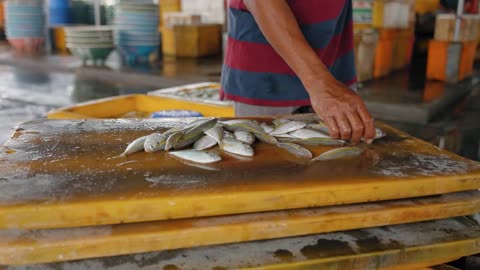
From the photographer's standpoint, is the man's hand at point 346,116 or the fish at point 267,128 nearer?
the man's hand at point 346,116

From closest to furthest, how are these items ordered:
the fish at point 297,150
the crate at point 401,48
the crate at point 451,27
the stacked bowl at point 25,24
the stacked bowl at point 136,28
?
1. the fish at point 297,150
2. the crate at point 451,27
3. the crate at point 401,48
4. the stacked bowl at point 136,28
5. the stacked bowl at point 25,24

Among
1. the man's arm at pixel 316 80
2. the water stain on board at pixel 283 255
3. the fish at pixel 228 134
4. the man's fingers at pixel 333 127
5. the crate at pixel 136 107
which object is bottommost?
the crate at pixel 136 107

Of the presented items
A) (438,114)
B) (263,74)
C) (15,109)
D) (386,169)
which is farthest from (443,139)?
(15,109)

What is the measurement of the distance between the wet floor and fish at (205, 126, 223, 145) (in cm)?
440

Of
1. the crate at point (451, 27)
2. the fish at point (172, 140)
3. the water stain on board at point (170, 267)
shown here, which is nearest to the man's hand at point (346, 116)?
the fish at point (172, 140)

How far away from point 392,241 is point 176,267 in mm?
646

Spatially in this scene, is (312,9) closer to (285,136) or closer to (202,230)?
(285,136)

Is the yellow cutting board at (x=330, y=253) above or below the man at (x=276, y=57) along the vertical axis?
below

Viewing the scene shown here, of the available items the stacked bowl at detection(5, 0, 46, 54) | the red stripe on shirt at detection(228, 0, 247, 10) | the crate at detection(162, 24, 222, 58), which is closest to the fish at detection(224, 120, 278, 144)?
the red stripe on shirt at detection(228, 0, 247, 10)

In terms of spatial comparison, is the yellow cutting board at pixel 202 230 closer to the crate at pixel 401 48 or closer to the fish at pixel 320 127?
the fish at pixel 320 127

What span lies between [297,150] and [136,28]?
31.7 ft

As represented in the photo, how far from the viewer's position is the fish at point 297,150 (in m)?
1.71

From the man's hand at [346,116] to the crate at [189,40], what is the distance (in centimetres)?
1063

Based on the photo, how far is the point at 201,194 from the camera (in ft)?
4.30
